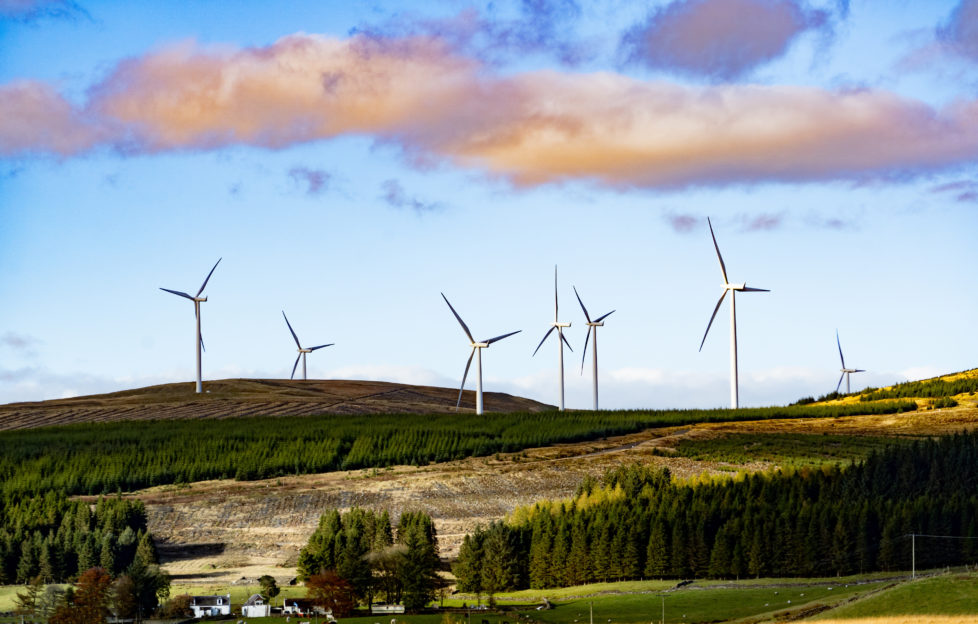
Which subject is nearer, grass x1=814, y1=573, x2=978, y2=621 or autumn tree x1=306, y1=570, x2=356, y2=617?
grass x1=814, y1=573, x2=978, y2=621

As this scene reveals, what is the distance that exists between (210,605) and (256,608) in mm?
7108

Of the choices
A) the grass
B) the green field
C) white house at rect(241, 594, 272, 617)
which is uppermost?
the grass

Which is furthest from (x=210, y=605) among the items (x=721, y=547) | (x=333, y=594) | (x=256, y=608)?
(x=721, y=547)

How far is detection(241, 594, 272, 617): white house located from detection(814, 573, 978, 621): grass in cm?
7636

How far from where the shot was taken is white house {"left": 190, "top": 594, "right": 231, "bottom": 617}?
6964 inches

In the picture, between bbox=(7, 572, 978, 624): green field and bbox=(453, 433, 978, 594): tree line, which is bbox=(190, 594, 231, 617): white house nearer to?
bbox=(7, 572, 978, 624): green field

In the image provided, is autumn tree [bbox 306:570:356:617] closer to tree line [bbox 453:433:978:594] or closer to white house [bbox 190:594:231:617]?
white house [bbox 190:594:231:617]

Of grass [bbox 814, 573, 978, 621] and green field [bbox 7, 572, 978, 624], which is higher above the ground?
grass [bbox 814, 573, 978, 621]

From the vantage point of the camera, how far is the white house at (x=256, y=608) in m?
175

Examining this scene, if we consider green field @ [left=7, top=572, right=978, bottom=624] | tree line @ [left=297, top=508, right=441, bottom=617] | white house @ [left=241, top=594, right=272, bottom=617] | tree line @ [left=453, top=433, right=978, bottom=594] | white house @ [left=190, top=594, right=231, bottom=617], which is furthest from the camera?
tree line @ [left=453, top=433, right=978, bottom=594]

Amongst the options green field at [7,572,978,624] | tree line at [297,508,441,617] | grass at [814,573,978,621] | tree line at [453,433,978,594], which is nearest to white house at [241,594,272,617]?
green field at [7,572,978,624]

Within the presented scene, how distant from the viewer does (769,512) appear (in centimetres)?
19850

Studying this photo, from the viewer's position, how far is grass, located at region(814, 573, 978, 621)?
4978 inches

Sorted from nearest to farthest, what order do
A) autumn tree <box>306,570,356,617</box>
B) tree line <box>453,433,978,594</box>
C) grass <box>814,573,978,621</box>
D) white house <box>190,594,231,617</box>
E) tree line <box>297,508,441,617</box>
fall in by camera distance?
grass <box>814,573,978,621</box> < autumn tree <box>306,570,356,617</box> < tree line <box>297,508,441,617</box> < white house <box>190,594,231,617</box> < tree line <box>453,433,978,594</box>
